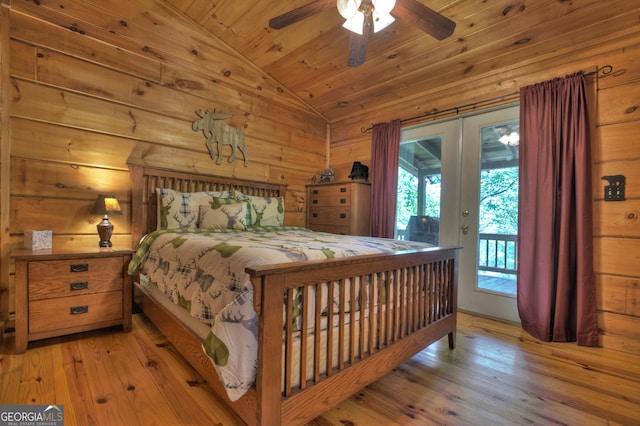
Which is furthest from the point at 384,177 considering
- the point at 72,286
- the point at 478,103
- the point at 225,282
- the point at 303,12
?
the point at 72,286

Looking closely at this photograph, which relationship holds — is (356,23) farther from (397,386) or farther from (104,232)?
(104,232)

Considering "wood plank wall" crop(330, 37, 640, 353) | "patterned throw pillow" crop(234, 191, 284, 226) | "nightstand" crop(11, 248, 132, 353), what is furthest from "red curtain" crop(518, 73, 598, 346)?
"nightstand" crop(11, 248, 132, 353)

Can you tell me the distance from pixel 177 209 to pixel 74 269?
0.81 m

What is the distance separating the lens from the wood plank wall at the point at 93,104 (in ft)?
7.25

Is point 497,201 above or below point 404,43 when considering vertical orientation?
below

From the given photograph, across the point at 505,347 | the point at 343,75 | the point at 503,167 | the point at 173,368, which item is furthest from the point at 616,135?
the point at 173,368

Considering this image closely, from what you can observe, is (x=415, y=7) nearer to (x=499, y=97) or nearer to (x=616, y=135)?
(x=499, y=97)

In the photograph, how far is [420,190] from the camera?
3.34 metres

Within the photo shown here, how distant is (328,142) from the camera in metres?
4.29

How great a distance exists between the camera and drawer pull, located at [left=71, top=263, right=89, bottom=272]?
202 cm

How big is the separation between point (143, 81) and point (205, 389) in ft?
8.65

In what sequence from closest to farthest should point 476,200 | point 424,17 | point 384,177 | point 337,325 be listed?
1. point 337,325
2. point 424,17
3. point 476,200
4. point 384,177

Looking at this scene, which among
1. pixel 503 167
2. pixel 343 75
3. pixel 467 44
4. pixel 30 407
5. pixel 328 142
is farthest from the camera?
pixel 328 142

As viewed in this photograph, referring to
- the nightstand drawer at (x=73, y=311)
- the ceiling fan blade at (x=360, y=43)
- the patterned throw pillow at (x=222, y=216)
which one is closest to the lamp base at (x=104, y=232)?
the nightstand drawer at (x=73, y=311)
